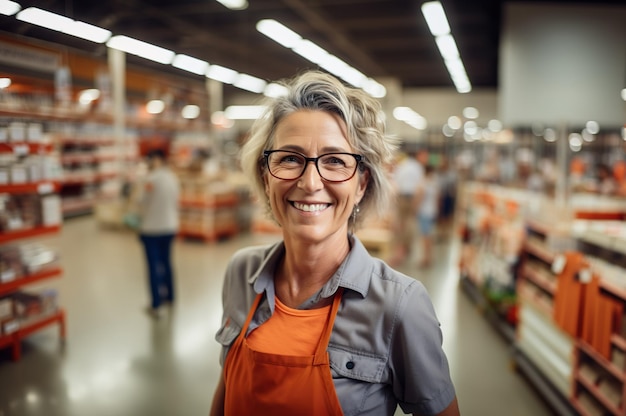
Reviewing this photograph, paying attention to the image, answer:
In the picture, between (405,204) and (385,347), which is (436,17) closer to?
(405,204)

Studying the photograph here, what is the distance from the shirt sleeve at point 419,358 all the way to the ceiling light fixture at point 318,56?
0.78 metres

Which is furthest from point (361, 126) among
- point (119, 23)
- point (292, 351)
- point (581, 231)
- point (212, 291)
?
point (212, 291)

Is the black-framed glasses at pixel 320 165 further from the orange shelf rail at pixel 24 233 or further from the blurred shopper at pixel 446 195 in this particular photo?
the blurred shopper at pixel 446 195

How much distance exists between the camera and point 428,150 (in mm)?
15477

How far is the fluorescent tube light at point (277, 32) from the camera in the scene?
4645 millimetres

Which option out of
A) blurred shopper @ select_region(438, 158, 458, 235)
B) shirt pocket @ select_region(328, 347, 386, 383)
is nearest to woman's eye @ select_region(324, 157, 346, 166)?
shirt pocket @ select_region(328, 347, 386, 383)

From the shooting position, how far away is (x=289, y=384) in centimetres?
124

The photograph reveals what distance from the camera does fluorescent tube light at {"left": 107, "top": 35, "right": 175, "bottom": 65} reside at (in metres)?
1.64

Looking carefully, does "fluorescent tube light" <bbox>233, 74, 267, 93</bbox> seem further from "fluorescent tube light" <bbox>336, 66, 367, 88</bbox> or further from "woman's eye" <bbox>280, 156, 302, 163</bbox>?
"woman's eye" <bbox>280, 156, 302, 163</bbox>

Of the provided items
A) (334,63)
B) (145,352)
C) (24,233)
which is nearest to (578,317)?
(334,63)

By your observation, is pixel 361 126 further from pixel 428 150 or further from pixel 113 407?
pixel 428 150

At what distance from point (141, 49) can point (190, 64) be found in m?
0.30

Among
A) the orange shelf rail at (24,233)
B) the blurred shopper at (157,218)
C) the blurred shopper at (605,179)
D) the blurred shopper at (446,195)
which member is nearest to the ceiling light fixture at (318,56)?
the blurred shopper at (157,218)

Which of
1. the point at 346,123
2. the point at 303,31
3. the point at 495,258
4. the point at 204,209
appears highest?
the point at 303,31
